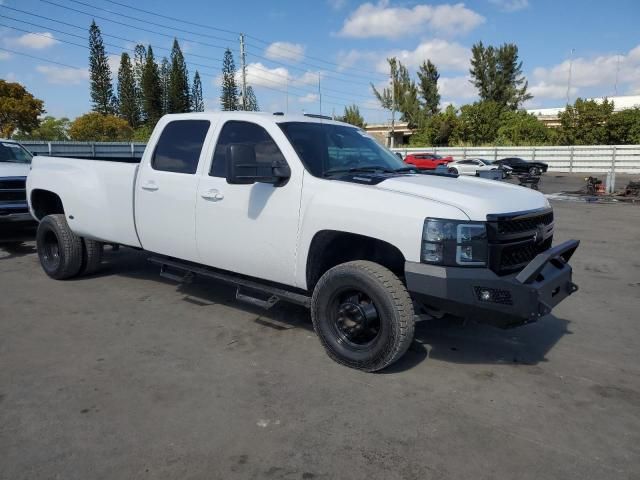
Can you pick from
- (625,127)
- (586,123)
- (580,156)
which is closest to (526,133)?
(586,123)

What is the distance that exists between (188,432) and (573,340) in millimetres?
3381

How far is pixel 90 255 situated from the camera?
6.23 m

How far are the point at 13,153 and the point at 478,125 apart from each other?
170ft

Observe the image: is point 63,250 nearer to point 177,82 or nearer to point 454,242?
point 454,242

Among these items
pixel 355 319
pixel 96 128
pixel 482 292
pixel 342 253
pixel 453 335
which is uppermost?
pixel 96 128

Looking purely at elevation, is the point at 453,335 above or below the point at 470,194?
below

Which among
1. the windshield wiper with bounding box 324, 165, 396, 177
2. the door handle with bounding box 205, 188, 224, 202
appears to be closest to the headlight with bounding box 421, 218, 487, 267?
the windshield wiper with bounding box 324, 165, 396, 177

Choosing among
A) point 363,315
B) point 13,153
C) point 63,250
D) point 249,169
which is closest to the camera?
point 363,315

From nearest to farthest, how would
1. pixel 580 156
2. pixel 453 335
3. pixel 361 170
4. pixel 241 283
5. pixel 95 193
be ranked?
pixel 361 170, pixel 241 283, pixel 453 335, pixel 95 193, pixel 580 156

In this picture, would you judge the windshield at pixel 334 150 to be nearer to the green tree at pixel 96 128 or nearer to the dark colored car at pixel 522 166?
the dark colored car at pixel 522 166

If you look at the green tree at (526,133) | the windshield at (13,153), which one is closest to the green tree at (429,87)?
the green tree at (526,133)

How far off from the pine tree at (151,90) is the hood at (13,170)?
6823 cm

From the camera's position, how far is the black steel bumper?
332 centimetres

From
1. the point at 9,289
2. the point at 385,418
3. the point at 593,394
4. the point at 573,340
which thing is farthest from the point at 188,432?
the point at 9,289
